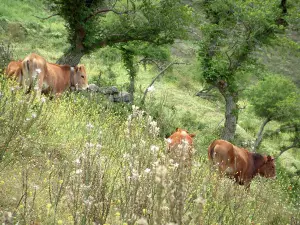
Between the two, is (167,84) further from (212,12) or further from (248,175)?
(248,175)

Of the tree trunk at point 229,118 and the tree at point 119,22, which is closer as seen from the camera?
the tree at point 119,22

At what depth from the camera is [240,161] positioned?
39.5 feet

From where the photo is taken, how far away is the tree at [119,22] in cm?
1836

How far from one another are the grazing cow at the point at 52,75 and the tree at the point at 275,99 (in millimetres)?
11090

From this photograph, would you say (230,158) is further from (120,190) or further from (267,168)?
(120,190)

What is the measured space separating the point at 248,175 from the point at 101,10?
31.3ft

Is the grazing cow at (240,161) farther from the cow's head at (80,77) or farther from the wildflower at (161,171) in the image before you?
the wildflower at (161,171)

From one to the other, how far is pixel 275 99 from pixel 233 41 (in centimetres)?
518

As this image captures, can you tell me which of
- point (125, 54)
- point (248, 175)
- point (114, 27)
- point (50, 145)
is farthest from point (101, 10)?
point (50, 145)

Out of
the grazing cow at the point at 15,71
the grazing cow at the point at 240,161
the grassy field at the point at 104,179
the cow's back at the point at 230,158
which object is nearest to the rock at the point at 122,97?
the grazing cow at the point at 15,71

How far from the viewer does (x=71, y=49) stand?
64.0 ft

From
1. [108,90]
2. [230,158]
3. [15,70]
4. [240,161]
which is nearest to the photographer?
[230,158]

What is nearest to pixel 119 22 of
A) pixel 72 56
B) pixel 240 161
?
pixel 72 56

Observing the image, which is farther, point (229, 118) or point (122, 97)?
point (229, 118)
